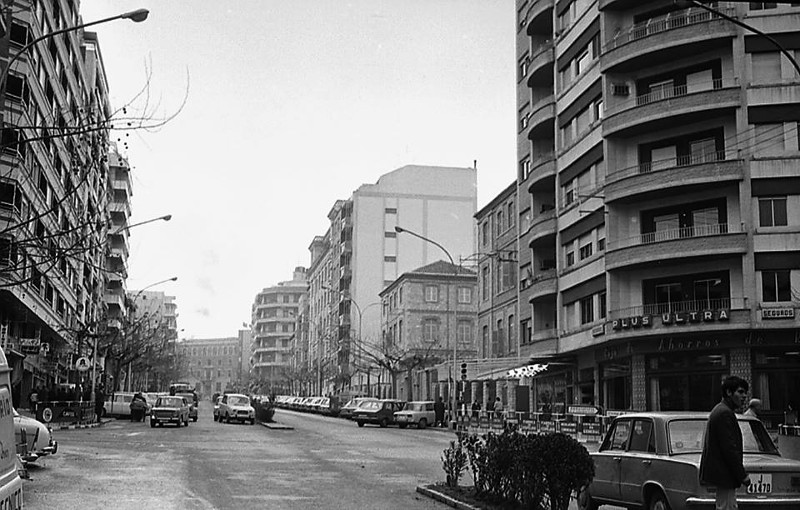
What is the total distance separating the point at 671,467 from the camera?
11.0 m

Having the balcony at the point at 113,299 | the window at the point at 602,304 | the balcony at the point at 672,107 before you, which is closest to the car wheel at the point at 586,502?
the balcony at the point at 672,107

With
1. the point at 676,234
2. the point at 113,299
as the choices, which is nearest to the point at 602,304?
the point at 676,234

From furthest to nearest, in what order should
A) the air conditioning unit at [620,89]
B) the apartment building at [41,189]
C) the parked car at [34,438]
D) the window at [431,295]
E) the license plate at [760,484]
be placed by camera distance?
the window at [431,295] → the air conditioning unit at [620,89] → the apartment building at [41,189] → the parked car at [34,438] → the license plate at [760,484]

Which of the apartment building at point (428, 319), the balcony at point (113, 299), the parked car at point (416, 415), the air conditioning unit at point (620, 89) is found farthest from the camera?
the balcony at point (113, 299)

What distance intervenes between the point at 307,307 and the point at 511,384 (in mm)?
99196

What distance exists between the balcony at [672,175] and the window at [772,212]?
1331mm

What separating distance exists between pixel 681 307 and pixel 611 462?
90.9ft

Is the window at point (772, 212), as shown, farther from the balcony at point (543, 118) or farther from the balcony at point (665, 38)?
the balcony at point (543, 118)

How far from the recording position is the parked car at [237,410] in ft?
175

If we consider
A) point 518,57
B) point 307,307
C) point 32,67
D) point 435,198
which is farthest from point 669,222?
point 307,307

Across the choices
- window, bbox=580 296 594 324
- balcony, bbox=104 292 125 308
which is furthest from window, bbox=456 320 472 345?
window, bbox=580 296 594 324

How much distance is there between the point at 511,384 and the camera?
2379 inches

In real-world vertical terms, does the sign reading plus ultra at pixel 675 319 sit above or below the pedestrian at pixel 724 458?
above

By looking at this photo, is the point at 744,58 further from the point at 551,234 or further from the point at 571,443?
the point at 571,443
